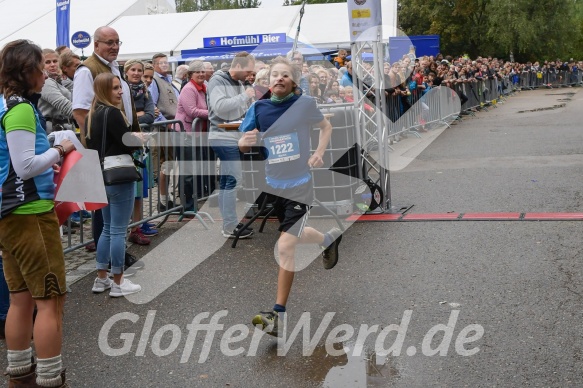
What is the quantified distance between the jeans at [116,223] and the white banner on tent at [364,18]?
13.3 feet

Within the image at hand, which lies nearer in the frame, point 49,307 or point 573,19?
point 49,307

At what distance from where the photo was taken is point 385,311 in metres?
5.84

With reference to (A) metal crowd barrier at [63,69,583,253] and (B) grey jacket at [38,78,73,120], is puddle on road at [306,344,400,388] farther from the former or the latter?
(B) grey jacket at [38,78,73,120]

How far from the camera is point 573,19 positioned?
70.0m

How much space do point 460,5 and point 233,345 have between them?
2588 inches

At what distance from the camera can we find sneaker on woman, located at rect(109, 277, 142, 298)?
21.3 ft

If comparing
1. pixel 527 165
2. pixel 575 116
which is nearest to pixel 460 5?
pixel 575 116

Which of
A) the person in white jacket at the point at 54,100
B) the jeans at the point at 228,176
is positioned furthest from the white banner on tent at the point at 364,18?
the person in white jacket at the point at 54,100

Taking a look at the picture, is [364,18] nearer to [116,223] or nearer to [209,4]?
[116,223]

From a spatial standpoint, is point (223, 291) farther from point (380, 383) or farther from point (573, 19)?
point (573, 19)

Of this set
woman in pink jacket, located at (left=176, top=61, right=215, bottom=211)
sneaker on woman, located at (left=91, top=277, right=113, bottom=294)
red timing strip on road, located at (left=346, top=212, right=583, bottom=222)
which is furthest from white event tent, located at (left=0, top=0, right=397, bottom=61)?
sneaker on woman, located at (left=91, top=277, right=113, bottom=294)

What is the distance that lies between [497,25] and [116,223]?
6192 cm

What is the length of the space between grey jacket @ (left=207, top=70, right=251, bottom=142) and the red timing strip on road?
182cm

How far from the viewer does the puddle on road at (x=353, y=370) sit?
453 cm
